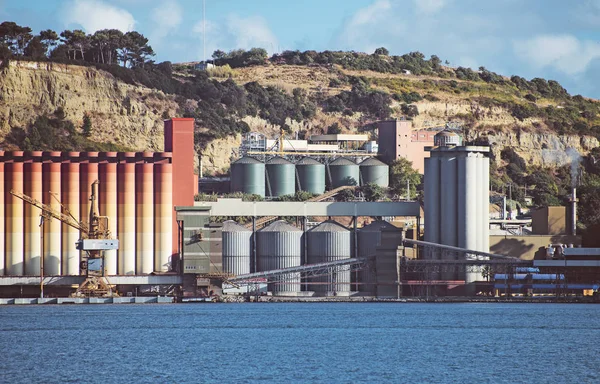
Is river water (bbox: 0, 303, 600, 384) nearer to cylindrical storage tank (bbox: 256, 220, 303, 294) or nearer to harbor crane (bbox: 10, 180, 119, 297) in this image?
harbor crane (bbox: 10, 180, 119, 297)

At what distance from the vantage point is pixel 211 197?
17750cm

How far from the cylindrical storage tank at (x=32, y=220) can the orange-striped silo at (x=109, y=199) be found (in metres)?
6.09

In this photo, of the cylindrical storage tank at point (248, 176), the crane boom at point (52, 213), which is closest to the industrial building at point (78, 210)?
the crane boom at point (52, 213)

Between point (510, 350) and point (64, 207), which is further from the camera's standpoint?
point (64, 207)

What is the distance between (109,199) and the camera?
14362 centimetres

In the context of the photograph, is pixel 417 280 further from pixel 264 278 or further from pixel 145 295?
pixel 145 295

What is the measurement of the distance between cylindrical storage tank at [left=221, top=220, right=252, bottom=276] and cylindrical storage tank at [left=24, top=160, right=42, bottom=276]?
22358 mm

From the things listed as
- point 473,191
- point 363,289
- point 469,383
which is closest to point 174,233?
point 363,289

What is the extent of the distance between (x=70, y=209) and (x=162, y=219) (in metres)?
9.14

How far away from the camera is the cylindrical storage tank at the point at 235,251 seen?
156m

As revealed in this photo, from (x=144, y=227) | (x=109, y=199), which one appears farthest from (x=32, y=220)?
(x=144, y=227)

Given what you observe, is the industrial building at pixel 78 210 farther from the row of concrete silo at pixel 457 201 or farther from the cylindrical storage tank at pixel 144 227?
the row of concrete silo at pixel 457 201

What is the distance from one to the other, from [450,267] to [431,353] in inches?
2308

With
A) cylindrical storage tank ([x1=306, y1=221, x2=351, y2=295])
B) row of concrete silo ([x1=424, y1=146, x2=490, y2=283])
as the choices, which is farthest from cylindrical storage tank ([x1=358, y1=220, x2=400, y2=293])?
row of concrete silo ([x1=424, y1=146, x2=490, y2=283])
